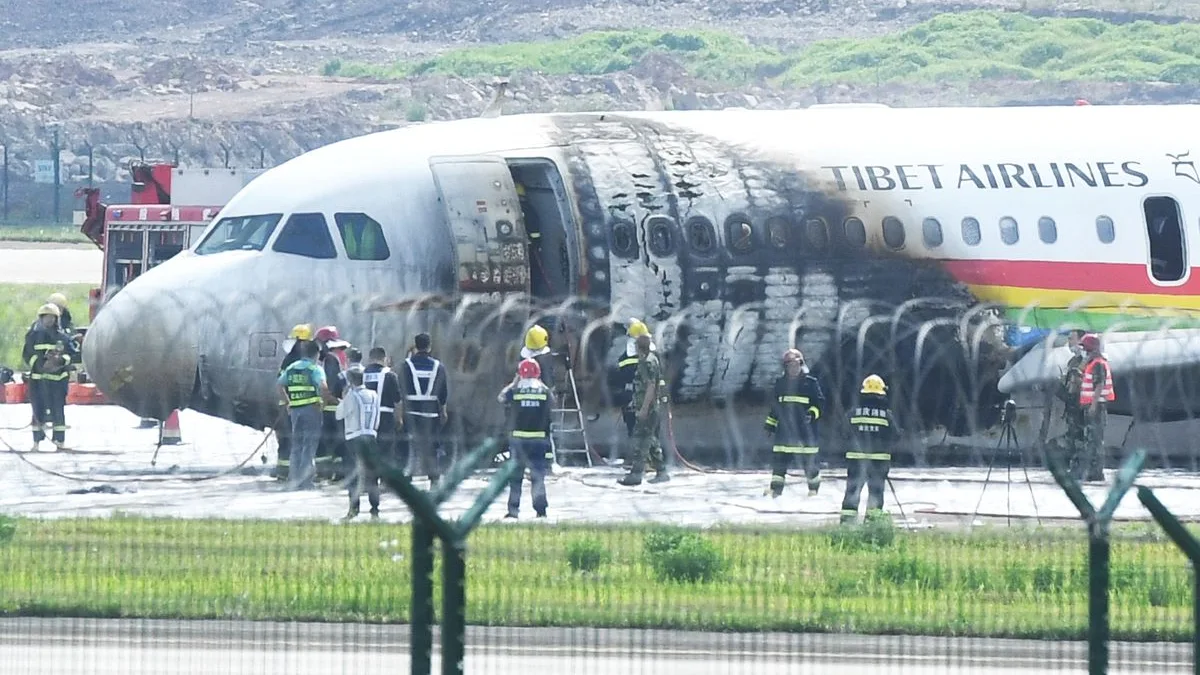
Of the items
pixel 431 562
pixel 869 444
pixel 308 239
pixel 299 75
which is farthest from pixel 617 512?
pixel 299 75

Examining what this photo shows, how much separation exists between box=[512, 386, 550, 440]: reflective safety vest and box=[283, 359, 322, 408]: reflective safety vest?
95.0 inches

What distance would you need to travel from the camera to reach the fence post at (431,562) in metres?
9.61

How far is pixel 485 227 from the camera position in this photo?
24906 millimetres

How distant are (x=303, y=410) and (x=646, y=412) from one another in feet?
11.4

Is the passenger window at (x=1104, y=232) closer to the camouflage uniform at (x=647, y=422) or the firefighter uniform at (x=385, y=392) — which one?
the camouflage uniform at (x=647, y=422)

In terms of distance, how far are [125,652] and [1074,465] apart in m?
11.7

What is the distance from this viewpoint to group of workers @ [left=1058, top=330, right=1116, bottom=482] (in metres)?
24.4

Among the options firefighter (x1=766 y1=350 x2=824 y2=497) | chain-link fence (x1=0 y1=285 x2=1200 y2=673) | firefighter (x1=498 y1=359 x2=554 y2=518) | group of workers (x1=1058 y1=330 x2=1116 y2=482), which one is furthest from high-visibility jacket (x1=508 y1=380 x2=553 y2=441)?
group of workers (x1=1058 y1=330 x2=1116 y2=482)

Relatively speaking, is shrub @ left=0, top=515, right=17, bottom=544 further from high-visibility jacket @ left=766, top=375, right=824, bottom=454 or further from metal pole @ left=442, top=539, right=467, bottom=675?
high-visibility jacket @ left=766, top=375, right=824, bottom=454

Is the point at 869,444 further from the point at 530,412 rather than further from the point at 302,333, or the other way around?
the point at 302,333

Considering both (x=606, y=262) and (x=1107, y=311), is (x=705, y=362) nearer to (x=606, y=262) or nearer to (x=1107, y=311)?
(x=606, y=262)

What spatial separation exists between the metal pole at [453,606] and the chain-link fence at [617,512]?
0.02 metres

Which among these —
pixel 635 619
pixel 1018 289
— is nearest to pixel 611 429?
pixel 1018 289

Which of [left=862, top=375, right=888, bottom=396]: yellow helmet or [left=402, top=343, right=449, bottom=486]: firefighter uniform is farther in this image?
[left=402, top=343, right=449, bottom=486]: firefighter uniform
